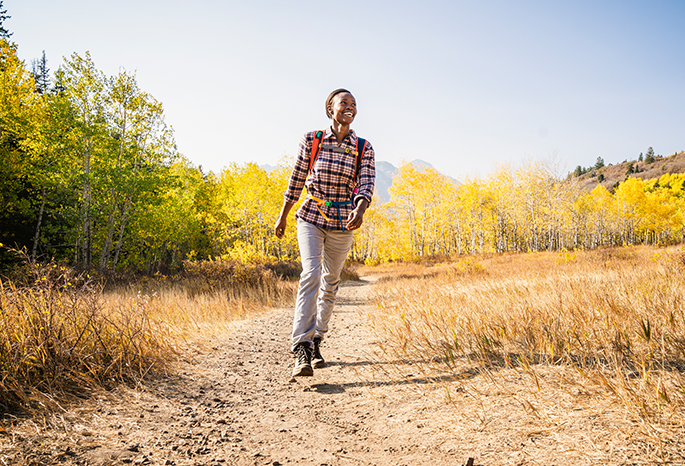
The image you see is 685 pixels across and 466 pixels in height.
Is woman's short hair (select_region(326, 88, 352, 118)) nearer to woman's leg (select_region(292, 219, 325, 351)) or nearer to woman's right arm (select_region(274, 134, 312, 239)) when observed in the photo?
woman's right arm (select_region(274, 134, 312, 239))

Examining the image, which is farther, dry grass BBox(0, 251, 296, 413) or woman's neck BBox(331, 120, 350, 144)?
woman's neck BBox(331, 120, 350, 144)

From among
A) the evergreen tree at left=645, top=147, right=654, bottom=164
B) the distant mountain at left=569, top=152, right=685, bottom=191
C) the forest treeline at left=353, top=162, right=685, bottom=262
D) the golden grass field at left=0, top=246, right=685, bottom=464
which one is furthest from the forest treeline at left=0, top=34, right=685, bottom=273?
the evergreen tree at left=645, top=147, right=654, bottom=164

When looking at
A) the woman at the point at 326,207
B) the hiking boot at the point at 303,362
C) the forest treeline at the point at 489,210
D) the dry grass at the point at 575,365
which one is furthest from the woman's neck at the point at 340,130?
the forest treeline at the point at 489,210

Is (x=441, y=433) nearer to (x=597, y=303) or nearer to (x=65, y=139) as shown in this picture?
(x=597, y=303)

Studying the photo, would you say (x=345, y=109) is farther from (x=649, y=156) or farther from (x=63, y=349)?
(x=649, y=156)

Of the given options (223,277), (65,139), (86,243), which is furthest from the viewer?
(86,243)

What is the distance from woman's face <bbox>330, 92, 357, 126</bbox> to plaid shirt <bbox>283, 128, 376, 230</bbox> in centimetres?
15

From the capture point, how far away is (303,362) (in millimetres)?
2742

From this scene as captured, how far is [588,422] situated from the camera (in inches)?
58.4

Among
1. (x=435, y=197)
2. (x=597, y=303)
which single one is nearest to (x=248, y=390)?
(x=597, y=303)

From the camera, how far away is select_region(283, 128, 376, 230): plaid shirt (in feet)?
9.95

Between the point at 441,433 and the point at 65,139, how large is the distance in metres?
18.0

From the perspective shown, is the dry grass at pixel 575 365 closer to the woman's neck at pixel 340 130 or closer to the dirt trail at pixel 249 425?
the dirt trail at pixel 249 425

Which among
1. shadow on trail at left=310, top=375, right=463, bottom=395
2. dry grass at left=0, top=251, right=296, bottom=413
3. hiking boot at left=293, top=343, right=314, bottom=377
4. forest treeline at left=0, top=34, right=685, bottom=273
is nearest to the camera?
dry grass at left=0, top=251, right=296, bottom=413
